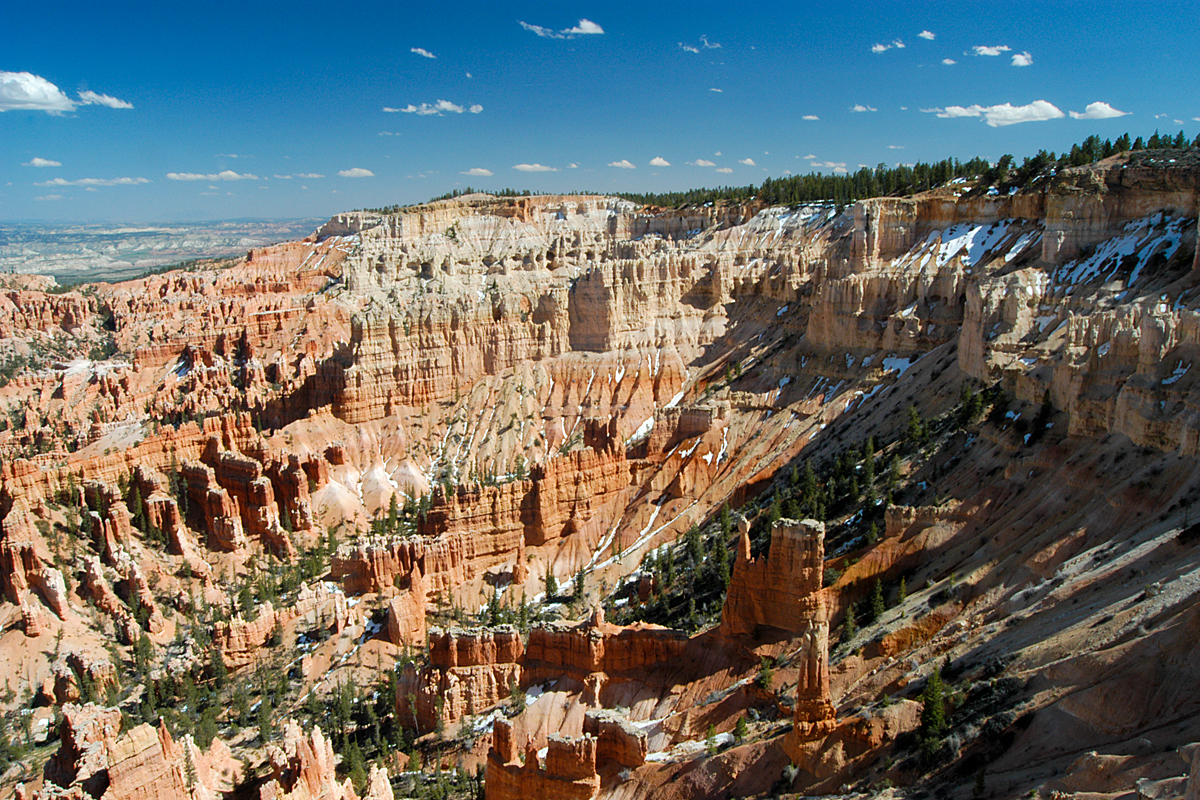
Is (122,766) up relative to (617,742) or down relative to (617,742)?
up

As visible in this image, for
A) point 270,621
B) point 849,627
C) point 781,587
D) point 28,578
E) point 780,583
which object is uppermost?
point 780,583

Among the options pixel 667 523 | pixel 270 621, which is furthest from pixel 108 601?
pixel 667 523

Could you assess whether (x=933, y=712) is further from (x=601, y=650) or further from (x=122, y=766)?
(x=122, y=766)

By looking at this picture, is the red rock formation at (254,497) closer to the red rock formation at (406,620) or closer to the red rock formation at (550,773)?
the red rock formation at (406,620)

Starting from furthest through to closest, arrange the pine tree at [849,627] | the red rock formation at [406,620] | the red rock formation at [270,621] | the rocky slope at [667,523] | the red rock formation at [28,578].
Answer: the red rock formation at [406,620], the red rock formation at [28,578], the red rock formation at [270,621], the pine tree at [849,627], the rocky slope at [667,523]

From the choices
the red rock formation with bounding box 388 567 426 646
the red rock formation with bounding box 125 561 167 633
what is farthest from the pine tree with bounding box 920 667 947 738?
the red rock formation with bounding box 125 561 167 633

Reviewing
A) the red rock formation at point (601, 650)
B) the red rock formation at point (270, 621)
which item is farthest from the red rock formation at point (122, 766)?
the red rock formation at point (270, 621)

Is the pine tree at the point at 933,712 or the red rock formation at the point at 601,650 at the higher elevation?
the pine tree at the point at 933,712

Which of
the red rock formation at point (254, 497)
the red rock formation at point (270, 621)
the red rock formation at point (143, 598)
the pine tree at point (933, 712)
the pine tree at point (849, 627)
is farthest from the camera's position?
the red rock formation at point (254, 497)
